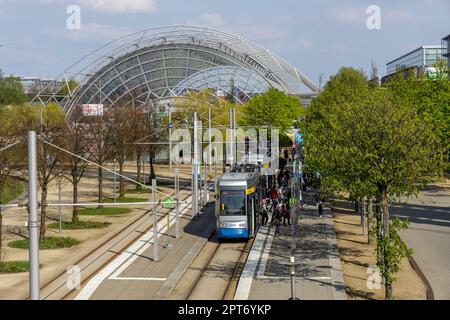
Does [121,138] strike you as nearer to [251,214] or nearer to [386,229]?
[251,214]

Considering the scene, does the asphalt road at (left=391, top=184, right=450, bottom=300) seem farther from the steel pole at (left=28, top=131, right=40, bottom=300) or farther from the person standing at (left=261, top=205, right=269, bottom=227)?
the steel pole at (left=28, top=131, right=40, bottom=300)

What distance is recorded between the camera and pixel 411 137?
82.3 ft

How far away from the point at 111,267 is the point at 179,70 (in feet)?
241

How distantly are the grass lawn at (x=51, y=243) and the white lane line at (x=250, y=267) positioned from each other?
1022cm

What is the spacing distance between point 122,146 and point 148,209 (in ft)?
31.9

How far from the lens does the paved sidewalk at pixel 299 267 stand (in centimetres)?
2503

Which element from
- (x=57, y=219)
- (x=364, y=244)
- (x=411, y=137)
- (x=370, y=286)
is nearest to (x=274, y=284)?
(x=370, y=286)

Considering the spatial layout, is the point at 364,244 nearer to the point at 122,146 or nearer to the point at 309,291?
the point at 309,291

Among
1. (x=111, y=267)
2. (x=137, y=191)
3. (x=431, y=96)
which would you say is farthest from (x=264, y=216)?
(x=431, y=96)

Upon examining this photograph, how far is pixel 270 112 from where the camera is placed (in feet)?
256

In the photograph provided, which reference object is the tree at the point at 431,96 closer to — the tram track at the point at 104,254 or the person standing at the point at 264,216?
the person standing at the point at 264,216

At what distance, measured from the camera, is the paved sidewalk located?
82.1 ft

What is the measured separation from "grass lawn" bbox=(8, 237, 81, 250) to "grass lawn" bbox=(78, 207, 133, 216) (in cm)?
1060
